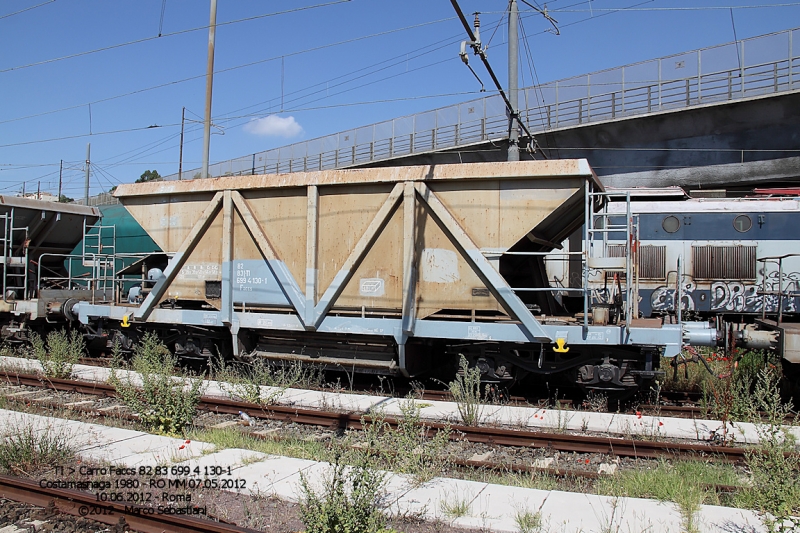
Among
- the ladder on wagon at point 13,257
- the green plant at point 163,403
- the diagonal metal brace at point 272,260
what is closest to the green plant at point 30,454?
the green plant at point 163,403

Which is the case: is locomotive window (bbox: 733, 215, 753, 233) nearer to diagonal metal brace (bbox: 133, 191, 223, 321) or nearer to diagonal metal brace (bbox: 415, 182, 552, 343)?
diagonal metal brace (bbox: 415, 182, 552, 343)

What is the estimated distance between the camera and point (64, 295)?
45.8 feet

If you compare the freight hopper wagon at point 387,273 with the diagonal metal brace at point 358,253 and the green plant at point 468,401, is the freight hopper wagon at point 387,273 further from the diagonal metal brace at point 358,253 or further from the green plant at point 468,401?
the green plant at point 468,401

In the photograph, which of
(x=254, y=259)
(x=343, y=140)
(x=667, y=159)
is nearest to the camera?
(x=254, y=259)

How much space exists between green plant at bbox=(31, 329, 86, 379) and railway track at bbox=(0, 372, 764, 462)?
378 cm

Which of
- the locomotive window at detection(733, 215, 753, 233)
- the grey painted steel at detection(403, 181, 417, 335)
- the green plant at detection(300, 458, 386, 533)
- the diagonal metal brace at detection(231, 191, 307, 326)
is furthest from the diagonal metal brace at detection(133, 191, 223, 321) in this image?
the locomotive window at detection(733, 215, 753, 233)

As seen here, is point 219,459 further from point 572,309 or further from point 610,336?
point 572,309

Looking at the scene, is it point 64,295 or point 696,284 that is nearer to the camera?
point 64,295

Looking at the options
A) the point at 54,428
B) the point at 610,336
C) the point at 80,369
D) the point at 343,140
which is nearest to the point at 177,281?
the point at 80,369

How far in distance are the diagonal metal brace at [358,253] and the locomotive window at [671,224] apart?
9062mm

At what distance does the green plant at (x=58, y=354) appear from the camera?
11.1 metres

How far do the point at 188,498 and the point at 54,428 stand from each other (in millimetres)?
→ 3469

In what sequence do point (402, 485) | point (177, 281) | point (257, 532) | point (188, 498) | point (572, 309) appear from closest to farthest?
1. point (257, 532)
2. point (188, 498)
3. point (402, 485)
4. point (177, 281)
5. point (572, 309)

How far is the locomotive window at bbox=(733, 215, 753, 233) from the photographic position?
15016mm
